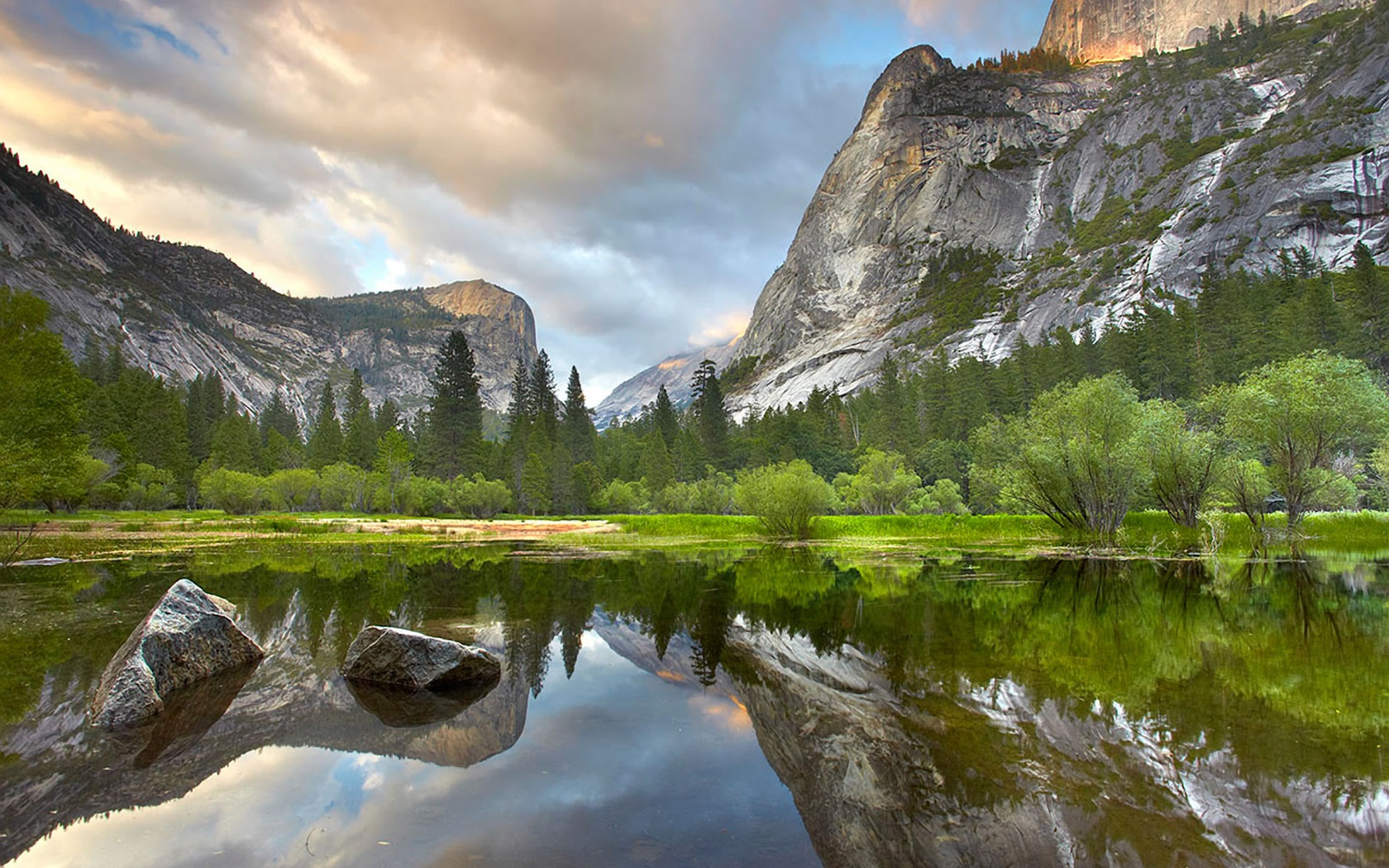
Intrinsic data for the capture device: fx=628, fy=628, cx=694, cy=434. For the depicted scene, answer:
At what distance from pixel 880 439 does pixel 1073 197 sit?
115 meters

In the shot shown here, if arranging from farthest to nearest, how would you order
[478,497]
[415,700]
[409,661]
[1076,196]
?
[1076,196]
[478,497]
[409,661]
[415,700]

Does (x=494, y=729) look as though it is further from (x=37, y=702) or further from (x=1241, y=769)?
(x=1241, y=769)

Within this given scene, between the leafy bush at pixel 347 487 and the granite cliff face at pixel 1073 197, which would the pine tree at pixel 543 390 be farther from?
the granite cliff face at pixel 1073 197

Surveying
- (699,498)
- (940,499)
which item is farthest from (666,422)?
(940,499)

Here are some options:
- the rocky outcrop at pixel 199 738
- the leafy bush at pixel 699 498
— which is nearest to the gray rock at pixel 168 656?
the rocky outcrop at pixel 199 738

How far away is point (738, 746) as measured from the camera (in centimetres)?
733

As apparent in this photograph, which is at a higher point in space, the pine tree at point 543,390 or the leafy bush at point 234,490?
the pine tree at point 543,390

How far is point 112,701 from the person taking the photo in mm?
7508

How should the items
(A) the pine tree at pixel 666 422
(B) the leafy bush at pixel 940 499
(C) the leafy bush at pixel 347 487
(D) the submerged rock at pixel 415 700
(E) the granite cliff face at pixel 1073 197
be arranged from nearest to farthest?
1. (D) the submerged rock at pixel 415 700
2. (B) the leafy bush at pixel 940 499
3. (C) the leafy bush at pixel 347 487
4. (E) the granite cliff face at pixel 1073 197
5. (A) the pine tree at pixel 666 422

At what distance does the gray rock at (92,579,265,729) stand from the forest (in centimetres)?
2072

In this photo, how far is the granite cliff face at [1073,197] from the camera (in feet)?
317

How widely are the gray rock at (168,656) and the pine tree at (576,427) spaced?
82218mm

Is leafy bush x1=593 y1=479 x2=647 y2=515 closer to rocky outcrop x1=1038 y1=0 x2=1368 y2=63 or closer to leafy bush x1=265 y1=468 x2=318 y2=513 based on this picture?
leafy bush x1=265 y1=468 x2=318 y2=513

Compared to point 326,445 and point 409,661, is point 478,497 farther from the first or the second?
point 409,661
